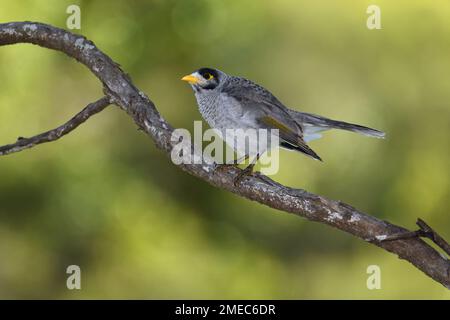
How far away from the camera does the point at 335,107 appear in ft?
18.5

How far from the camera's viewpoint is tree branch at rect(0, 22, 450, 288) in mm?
3016

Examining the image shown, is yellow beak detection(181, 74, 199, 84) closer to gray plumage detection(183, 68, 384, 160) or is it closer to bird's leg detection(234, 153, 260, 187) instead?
gray plumage detection(183, 68, 384, 160)

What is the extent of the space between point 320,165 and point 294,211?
2659 mm

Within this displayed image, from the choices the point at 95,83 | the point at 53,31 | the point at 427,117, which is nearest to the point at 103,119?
the point at 95,83

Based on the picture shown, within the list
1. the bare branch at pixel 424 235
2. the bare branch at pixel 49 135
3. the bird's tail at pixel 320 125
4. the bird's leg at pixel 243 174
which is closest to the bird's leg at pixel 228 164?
the bird's leg at pixel 243 174

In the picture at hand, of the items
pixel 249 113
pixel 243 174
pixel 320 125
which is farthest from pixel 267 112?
pixel 243 174

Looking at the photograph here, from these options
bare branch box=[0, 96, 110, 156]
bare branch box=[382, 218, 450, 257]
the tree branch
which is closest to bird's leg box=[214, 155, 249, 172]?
the tree branch

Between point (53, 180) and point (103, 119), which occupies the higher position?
point (103, 119)

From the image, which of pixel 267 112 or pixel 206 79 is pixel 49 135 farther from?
pixel 267 112

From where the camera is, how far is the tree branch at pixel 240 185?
3.02m

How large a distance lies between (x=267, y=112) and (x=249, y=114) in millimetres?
104

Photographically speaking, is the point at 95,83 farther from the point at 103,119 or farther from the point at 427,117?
the point at 427,117

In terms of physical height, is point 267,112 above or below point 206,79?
below

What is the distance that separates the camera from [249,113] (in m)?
3.55
